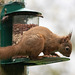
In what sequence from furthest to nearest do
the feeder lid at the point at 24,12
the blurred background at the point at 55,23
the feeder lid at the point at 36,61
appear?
the blurred background at the point at 55,23, the feeder lid at the point at 24,12, the feeder lid at the point at 36,61

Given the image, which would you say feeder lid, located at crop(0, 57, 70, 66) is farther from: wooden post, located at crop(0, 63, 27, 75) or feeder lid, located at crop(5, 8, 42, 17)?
feeder lid, located at crop(5, 8, 42, 17)

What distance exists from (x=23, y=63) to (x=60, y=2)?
19.8ft

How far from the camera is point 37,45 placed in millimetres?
4426

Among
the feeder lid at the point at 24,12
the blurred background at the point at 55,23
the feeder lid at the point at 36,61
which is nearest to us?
the feeder lid at the point at 36,61

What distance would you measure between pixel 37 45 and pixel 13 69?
0.50m

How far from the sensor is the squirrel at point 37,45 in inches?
170

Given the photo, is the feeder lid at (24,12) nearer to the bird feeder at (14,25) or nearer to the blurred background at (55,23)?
the bird feeder at (14,25)

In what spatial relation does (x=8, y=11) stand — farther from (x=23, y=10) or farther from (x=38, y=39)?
(x=38, y=39)

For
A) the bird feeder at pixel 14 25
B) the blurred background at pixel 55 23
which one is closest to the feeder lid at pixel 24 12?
the bird feeder at pixel 14 25

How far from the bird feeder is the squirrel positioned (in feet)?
0.61

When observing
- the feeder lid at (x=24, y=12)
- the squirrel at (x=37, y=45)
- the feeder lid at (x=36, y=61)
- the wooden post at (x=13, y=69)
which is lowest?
the wooden post at (x=13, y=69)

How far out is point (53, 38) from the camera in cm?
480

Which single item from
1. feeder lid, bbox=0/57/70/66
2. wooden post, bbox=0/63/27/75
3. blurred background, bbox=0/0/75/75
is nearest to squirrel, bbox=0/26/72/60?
feeder lid, bbox=0/57/70/66

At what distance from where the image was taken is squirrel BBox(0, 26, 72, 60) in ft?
14.2
